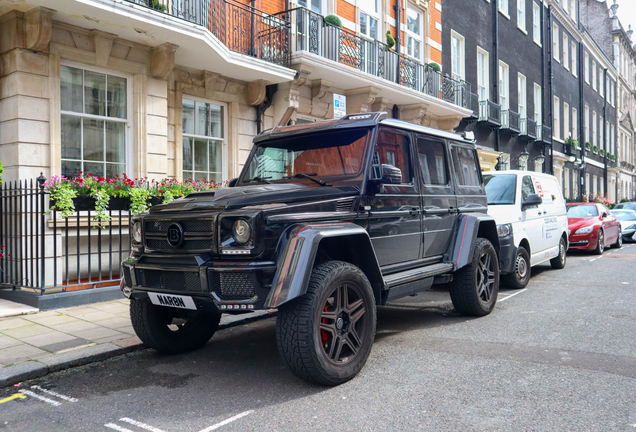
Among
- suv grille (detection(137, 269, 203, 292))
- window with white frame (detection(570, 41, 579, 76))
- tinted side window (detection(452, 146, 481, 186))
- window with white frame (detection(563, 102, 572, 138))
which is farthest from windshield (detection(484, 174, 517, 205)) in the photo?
window with white frame (detection(570, 41, 579, 76))

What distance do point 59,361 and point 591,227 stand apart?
1384 cm

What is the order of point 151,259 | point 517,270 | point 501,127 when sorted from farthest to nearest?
point 501,127
point 517,270
point 151,259

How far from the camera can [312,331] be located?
389 cm

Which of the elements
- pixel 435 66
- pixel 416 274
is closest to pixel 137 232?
pixel 416 274

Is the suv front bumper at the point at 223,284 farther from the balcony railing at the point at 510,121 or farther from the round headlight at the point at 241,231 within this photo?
the balcony railing at the point at 510,121

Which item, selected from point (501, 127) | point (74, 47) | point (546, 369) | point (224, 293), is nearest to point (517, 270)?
point (546, 369)

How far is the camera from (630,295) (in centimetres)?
805

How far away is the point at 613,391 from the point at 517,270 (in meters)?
4.84

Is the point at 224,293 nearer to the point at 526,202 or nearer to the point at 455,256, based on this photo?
the point at 455,256

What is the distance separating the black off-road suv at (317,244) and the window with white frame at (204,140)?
554 cm

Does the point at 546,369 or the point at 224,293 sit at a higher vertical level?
the point at 224,293

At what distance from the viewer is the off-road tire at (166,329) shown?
16.2ft

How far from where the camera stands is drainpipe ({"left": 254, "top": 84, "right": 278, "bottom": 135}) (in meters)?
A: 12.2

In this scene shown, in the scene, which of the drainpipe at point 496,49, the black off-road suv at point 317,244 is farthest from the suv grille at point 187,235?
the drainpipe at point 496,49
